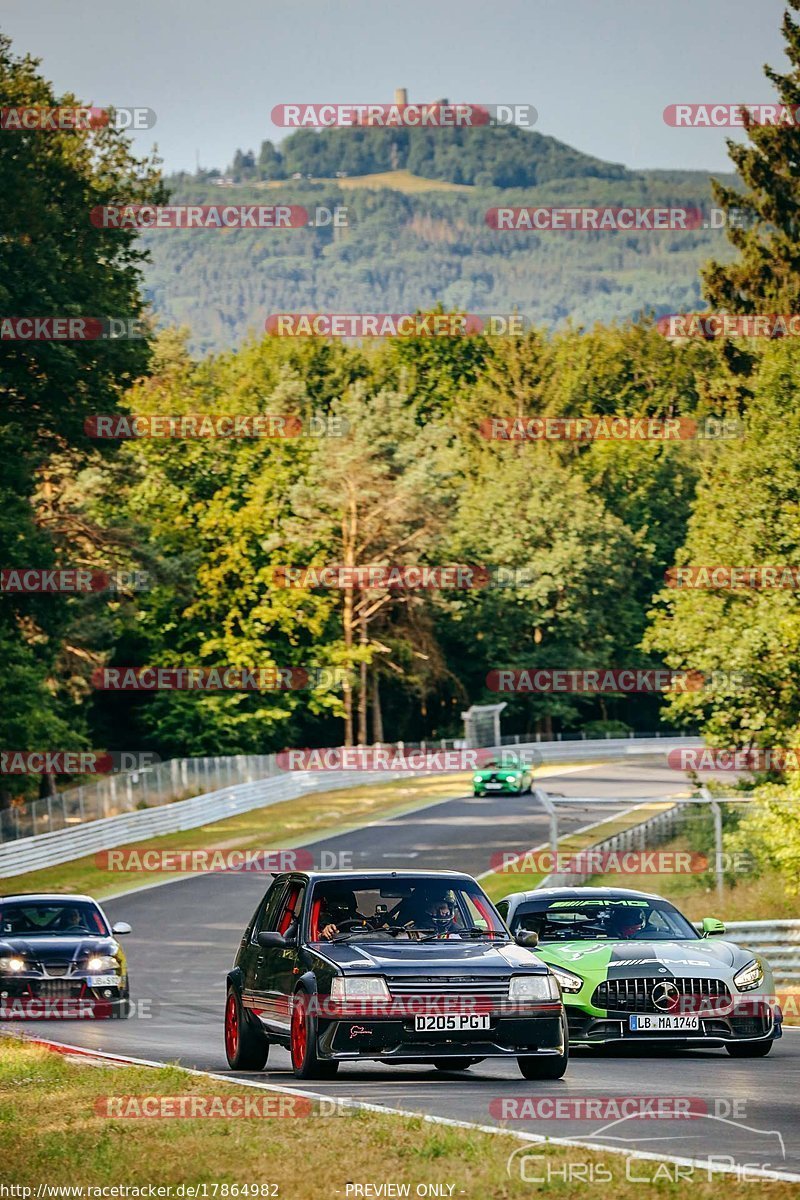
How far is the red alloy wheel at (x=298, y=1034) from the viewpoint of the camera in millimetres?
13086

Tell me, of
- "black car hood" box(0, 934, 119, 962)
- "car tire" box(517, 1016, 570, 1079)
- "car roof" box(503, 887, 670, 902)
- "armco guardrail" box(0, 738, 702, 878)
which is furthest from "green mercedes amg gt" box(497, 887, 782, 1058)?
"armco guardrail" box(0, 738, 702, 878)

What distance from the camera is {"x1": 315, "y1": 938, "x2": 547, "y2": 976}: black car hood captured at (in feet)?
41.9

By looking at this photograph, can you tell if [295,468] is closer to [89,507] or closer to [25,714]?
[89,507]

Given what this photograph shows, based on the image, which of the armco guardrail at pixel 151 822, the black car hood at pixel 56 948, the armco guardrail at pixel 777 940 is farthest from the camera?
the armco guardrail at pixel 151 822

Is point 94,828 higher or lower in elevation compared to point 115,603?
lower

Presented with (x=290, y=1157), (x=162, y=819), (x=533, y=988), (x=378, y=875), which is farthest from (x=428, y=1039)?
(x=162, y=819)

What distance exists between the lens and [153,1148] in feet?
32.2

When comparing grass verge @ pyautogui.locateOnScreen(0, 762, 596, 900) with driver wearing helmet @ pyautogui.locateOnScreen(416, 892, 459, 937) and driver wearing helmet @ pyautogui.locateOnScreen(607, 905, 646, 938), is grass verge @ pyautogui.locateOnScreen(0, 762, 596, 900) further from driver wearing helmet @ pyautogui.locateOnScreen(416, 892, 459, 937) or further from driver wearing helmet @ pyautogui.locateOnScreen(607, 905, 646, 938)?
driver wearing helmet @ pyautogui.locateOnScreen(416, 892, 459, 937)

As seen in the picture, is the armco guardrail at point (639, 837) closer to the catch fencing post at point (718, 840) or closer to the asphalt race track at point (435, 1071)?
the asphalt race track at point (435, 1071)

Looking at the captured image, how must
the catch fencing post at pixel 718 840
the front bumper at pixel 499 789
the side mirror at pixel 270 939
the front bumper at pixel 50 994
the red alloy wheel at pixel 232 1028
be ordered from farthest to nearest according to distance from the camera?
the front bumper at pixel 499 789 < the catch fencing post at pixel 718 840 < the front bumper at pixel 50 994 < the red alloy wheel at pixel 232 1028 < the side mirror at pixel 270 939

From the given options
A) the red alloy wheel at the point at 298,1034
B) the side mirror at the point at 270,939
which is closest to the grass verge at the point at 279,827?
the side mirror at the point at 270,939

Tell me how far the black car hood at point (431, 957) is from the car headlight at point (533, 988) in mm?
74

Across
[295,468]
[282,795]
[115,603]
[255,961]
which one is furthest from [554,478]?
[255,961]

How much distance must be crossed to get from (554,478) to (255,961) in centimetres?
9078
